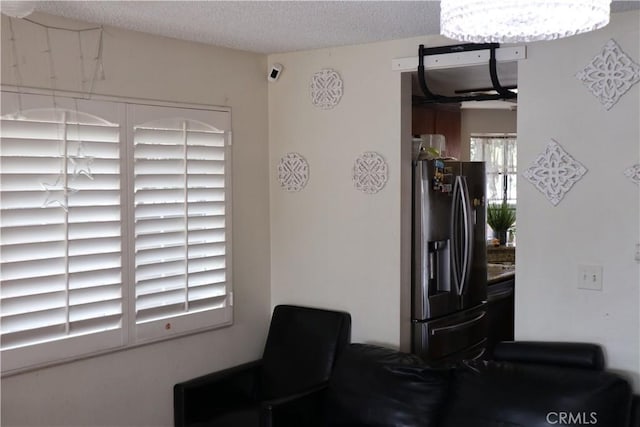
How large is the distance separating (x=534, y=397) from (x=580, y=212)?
0.86m

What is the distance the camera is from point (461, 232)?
421cm

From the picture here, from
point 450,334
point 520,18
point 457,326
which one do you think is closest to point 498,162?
point 457,326

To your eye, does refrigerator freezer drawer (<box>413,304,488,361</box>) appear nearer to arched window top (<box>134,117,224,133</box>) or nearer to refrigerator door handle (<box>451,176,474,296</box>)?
refrigerator door handle (<box>451,176,474,296</box>)

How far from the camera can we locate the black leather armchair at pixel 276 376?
3.51 meters

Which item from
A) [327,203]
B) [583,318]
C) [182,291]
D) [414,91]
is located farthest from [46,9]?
[583,318]

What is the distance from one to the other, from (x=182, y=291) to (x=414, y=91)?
2.01 meters

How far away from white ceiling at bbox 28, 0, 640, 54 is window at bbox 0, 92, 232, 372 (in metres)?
0.40

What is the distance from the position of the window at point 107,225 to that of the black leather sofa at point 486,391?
0.95m

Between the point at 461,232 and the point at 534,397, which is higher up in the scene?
the point at 461,232

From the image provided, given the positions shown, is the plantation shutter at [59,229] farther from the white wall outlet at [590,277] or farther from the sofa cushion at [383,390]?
the white wall outlet at [590,277]

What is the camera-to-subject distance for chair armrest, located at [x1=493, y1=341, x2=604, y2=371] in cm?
288

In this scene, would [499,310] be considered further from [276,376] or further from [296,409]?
[296,409]

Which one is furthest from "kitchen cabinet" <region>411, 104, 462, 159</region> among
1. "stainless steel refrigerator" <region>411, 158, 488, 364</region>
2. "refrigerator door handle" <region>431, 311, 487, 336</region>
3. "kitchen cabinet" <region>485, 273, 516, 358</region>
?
"refrigerator door handle" <region>431, 311, 487, 336</region>

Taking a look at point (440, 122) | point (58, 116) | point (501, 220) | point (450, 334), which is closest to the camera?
point (58, 116)
